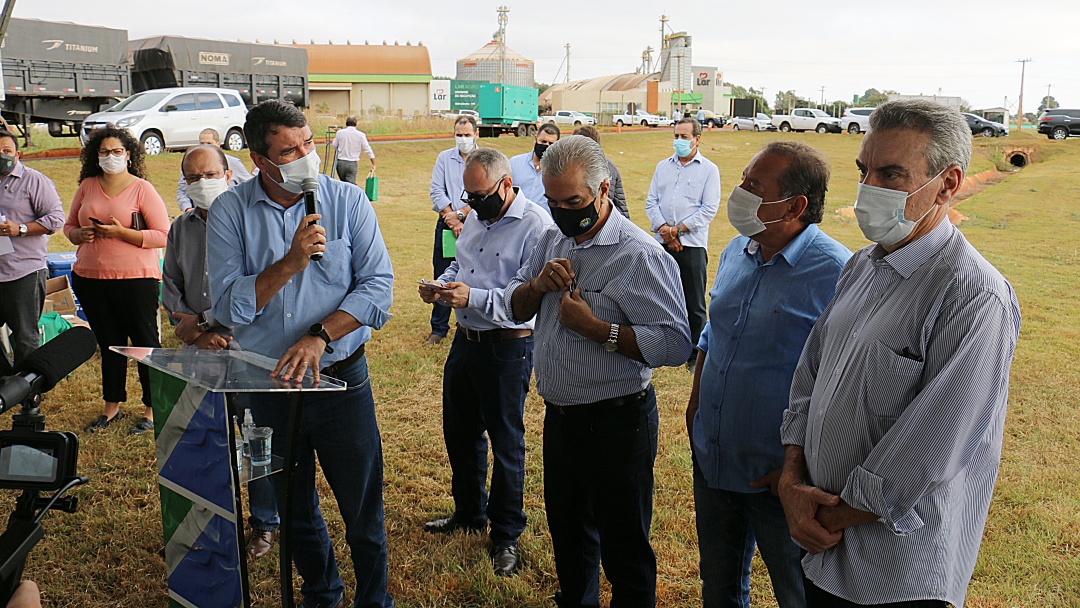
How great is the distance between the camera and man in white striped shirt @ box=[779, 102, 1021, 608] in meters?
1.76

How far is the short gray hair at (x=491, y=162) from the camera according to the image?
383 centimetres

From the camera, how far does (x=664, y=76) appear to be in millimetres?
87875

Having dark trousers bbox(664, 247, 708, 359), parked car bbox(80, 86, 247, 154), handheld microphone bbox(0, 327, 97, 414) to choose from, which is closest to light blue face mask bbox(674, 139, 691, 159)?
dark trousers bbox(664, 247, 708, 359)

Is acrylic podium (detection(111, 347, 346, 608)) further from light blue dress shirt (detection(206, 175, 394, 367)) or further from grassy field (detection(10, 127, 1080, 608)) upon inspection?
grassy field (detection(10, 127, 1080, 608))

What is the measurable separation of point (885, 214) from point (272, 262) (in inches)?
83.9

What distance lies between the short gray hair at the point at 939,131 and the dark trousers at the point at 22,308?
5.77 metres

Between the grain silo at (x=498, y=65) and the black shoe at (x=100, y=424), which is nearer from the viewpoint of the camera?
the black shoe at (x=100, y=424)

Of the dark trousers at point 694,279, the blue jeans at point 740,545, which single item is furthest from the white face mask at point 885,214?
the dark trousers at point 694,279

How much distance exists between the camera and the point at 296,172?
2.87 metres

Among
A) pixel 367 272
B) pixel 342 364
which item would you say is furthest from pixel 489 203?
pixel 342 364

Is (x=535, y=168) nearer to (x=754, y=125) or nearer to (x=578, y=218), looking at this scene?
(x=578, y=218)

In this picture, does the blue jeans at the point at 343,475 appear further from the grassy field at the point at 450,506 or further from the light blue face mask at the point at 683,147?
the light blue face mask at the point at 683,147

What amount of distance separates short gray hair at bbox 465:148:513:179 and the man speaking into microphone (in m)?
0.81

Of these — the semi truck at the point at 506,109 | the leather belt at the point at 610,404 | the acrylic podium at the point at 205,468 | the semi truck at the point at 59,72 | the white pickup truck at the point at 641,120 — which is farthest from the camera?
the white pickup truck at the point at 641,120
